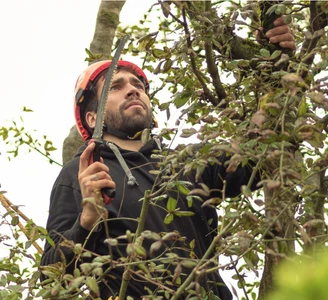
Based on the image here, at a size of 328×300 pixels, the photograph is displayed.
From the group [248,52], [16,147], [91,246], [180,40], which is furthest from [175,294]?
[16,147]

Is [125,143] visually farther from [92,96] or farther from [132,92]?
[92,96]

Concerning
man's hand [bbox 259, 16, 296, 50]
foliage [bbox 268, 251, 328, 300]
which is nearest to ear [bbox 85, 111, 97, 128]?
man's hand [bbox 259, 16, 296, 50]

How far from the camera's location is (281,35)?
2.90 meters

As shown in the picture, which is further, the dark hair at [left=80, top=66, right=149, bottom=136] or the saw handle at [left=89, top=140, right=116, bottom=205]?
the dark hair at [left=80, top=66, right=149, bottom=136]

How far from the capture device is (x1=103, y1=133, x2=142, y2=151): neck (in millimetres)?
3719

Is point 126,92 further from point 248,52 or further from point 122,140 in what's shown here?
point 248,52

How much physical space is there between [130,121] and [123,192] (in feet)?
3.07

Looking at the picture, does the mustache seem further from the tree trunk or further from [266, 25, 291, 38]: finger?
[266, 25, 291, 38]: finger

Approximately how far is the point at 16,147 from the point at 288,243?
271 cm

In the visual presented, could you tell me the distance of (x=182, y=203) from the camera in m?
3.19

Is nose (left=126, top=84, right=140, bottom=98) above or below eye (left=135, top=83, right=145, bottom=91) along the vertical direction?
below

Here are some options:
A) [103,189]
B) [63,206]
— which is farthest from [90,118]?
[103,189]

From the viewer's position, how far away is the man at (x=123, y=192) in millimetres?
2709

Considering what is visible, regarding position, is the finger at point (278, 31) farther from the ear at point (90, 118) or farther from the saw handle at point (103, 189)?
the ear at point (90, 118)
